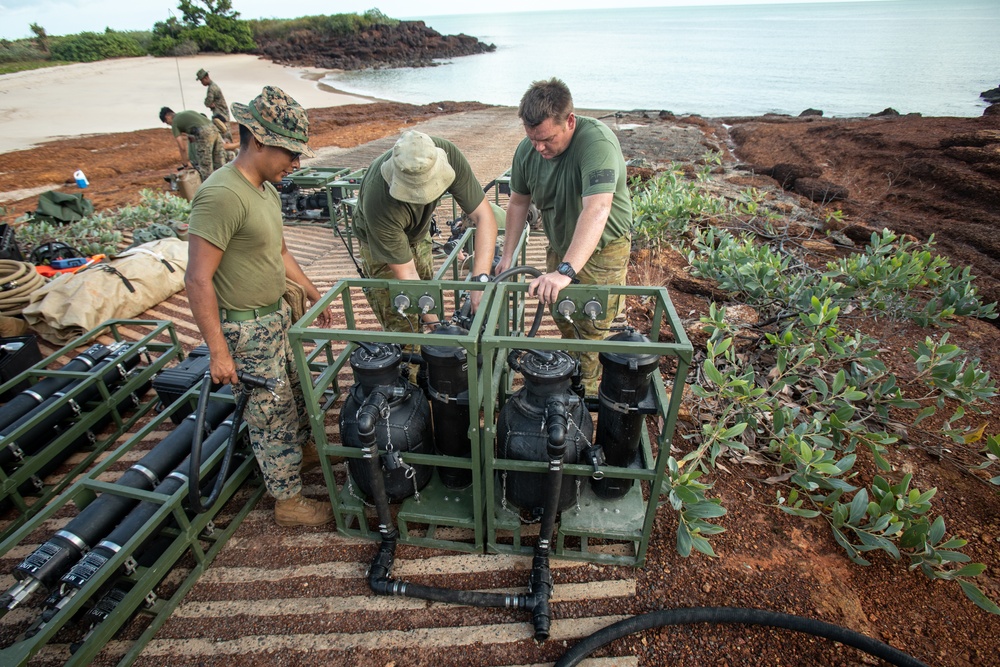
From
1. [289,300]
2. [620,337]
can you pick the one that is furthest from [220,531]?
[620,337]

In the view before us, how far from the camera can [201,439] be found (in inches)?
100

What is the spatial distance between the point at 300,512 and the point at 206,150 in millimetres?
9428

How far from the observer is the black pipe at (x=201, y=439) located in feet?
8.30

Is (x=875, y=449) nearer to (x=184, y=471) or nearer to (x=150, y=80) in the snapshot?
(x=184, y=471)

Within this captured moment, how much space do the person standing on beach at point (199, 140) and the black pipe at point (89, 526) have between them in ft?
28.3

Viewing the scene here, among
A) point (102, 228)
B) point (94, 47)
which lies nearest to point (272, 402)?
point (102, 228)

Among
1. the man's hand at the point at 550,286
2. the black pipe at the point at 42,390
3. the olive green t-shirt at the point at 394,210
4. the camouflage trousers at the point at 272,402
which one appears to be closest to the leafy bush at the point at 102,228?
the black pipe at the point at 42,390

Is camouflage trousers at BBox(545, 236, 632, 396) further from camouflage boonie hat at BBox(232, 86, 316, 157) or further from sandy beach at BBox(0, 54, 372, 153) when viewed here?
sandy beach at BBox(0, 54, 372, 153)

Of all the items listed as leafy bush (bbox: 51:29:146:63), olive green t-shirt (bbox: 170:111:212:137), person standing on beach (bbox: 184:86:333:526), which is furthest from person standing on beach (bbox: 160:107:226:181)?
leafy bush (bbox: 51:29:146:63)

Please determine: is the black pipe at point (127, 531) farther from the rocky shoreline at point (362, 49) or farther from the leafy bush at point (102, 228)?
the rocky shoreline at point (362, 49)

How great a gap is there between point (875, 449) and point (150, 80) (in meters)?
43.3

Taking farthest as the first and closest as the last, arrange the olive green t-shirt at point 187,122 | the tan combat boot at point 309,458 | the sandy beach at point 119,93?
1. the sandy beach at point 119,93
2. the olive green t-shirt at point 187,122
3. the tan combat boot at point 309,458

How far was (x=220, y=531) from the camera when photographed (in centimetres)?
304

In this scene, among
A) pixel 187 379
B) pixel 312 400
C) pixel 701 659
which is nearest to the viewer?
pixel 701 659
